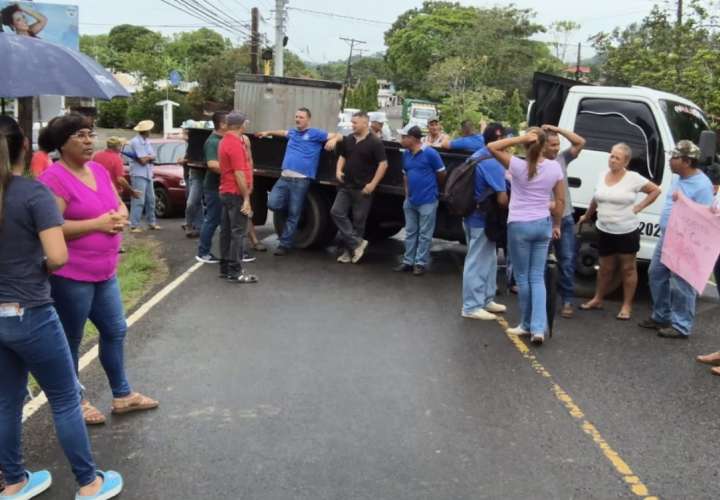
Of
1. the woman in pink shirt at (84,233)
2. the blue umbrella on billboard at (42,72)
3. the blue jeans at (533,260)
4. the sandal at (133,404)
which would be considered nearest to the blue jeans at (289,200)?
the blue jeans at (533,260)

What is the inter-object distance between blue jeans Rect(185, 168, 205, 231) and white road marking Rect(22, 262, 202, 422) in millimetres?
1940

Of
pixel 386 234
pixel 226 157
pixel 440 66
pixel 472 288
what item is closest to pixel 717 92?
pixel 386 234

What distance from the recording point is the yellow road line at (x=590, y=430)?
3.61 meters

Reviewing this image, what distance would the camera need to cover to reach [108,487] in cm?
338

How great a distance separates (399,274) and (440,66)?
54.9 m

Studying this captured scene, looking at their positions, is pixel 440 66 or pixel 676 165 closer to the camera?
pixel 676 165

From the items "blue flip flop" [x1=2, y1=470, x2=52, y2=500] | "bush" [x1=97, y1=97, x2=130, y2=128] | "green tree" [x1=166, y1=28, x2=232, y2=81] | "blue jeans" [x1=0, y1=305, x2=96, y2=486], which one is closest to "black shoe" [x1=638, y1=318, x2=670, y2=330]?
"blue jeans" [x1=0, y1=305, x2=96, y2=486]

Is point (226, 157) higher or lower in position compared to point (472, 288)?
higher

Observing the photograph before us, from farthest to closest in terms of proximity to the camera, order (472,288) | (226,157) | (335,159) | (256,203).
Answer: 1. (256,203)
2. (335,159)
3. (226,157)
4. (472,288)

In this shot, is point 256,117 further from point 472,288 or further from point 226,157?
point 472,288

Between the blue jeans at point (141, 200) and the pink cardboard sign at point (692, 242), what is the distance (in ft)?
25.5

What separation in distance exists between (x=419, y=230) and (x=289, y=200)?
6.16ft

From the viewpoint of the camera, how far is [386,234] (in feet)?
35.2

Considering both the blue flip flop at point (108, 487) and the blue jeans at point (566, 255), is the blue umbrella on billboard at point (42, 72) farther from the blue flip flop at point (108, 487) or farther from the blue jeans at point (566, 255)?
the blue jeans at point (566, 255)
